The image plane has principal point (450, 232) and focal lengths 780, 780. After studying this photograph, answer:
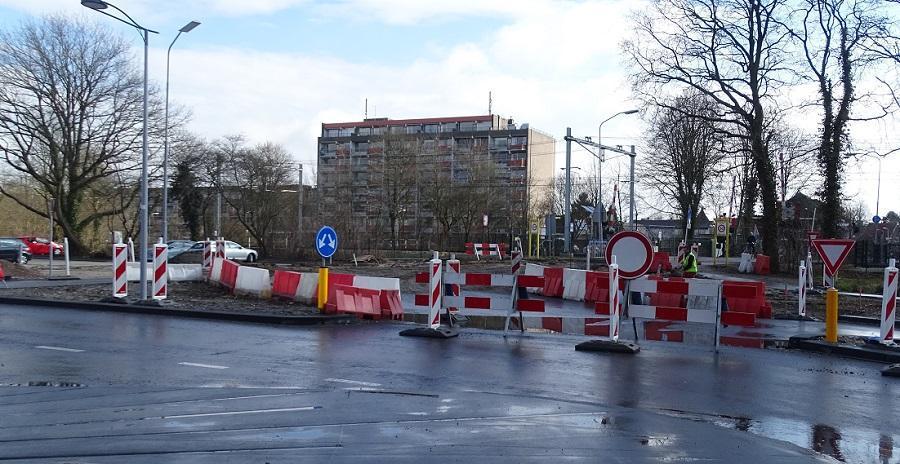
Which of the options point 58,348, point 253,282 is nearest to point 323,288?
point 253,282

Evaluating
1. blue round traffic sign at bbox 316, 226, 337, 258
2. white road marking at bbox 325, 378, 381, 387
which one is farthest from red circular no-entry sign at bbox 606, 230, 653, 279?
blue round traffic sign at bbox 316, 226, 337, 258

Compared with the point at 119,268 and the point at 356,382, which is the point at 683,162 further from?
the point at 356,382

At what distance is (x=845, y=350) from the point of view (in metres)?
12.8

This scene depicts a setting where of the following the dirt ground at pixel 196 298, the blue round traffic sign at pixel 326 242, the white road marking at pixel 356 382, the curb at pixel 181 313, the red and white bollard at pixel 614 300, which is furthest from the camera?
the dirt ground at pixel 196 298

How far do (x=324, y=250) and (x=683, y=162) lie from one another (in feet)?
137

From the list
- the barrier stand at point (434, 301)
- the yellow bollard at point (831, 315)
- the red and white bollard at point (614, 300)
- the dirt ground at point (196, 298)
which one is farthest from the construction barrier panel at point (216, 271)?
the yellow bollard at point (831, 315)

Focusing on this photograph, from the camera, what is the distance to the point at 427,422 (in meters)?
7.22

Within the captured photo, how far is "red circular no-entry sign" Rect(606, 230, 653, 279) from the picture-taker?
1283 cm

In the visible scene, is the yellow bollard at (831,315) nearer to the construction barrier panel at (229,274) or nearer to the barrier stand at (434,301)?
the barrier stand at (434,301)

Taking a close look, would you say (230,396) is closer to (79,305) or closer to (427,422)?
(427,422)

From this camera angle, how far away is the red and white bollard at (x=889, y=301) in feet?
40.2

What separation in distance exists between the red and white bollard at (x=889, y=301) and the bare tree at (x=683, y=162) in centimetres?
3348

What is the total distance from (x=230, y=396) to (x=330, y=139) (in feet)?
406

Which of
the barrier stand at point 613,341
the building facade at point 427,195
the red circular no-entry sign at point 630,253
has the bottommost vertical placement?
the barrier stand at point 613,341
